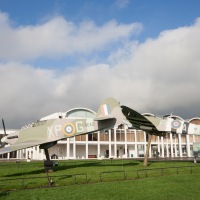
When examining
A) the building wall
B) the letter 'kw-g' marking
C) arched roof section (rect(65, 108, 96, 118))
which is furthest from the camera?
arched roof section (rect(65, 108, 96, 118))

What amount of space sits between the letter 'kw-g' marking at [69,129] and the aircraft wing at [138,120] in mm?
8889

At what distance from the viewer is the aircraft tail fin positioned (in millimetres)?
30413

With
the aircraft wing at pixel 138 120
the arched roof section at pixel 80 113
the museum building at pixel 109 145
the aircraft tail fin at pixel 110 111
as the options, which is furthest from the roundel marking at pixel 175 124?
the arched roof section at pixel 80 113

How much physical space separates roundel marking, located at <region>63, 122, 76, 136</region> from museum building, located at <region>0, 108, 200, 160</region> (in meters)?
45.7

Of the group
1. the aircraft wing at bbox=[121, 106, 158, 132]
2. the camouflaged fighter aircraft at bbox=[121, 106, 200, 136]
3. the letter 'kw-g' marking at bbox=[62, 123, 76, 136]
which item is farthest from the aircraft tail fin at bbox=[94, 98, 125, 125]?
the camouflaged fighter aircraft at bbox=[121, 106, 200, 136]

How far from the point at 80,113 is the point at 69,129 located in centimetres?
4837

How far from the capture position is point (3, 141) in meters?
32.9

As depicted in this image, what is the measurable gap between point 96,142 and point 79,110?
11.9 meters

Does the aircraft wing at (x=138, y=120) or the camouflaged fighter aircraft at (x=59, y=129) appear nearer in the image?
the camouflaged fighter aircraft at (x=59, y=129)

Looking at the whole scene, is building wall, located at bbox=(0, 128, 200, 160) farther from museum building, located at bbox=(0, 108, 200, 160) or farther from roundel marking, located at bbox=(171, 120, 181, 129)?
roundel marking, located at bbox=(171, 120, 181, 129)

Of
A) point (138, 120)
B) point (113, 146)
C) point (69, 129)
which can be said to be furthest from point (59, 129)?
point (113, 146)

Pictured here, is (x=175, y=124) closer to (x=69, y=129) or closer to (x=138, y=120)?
(x=138, y=120)

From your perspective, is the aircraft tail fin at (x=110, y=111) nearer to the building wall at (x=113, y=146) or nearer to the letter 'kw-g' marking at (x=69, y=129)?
the letter 'kw-g' marking at (x=69, y=129)

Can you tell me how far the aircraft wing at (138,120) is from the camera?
117 feet
